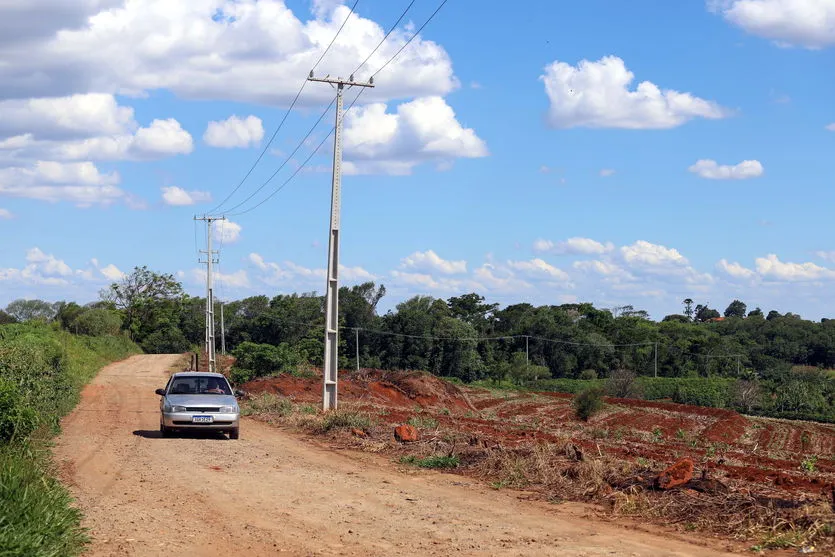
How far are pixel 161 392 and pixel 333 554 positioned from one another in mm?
13720

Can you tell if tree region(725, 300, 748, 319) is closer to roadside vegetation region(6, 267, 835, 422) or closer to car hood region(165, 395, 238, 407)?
roadside vegetation region(6, 267, 835, 422)

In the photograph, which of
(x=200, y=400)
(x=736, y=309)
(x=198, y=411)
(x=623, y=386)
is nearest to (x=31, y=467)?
(x=198, y=411)

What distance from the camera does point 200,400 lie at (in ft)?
69.1

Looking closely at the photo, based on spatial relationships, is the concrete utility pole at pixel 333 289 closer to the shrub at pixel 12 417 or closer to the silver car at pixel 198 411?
the silver car at pixel 198 411

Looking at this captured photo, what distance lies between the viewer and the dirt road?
959 cm

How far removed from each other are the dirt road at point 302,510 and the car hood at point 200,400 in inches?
69.9

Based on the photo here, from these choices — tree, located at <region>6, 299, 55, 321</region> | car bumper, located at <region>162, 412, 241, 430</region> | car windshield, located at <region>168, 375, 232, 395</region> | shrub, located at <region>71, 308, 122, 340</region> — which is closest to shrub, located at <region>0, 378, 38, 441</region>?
car bumper, located at <region>162, 412, 241, 430</region>

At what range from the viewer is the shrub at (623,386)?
76.1 metres

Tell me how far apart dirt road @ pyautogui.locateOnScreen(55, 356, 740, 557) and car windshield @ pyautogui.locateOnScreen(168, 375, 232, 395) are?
2.71 m

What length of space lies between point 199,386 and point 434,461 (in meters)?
8.01

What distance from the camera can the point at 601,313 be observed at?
112m

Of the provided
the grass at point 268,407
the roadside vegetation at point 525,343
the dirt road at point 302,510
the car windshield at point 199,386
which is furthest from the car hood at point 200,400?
the roadside vegetation at point 525,343

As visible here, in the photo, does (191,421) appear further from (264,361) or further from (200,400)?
(264,361)

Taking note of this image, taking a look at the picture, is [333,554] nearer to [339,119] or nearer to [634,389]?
[339,119]
